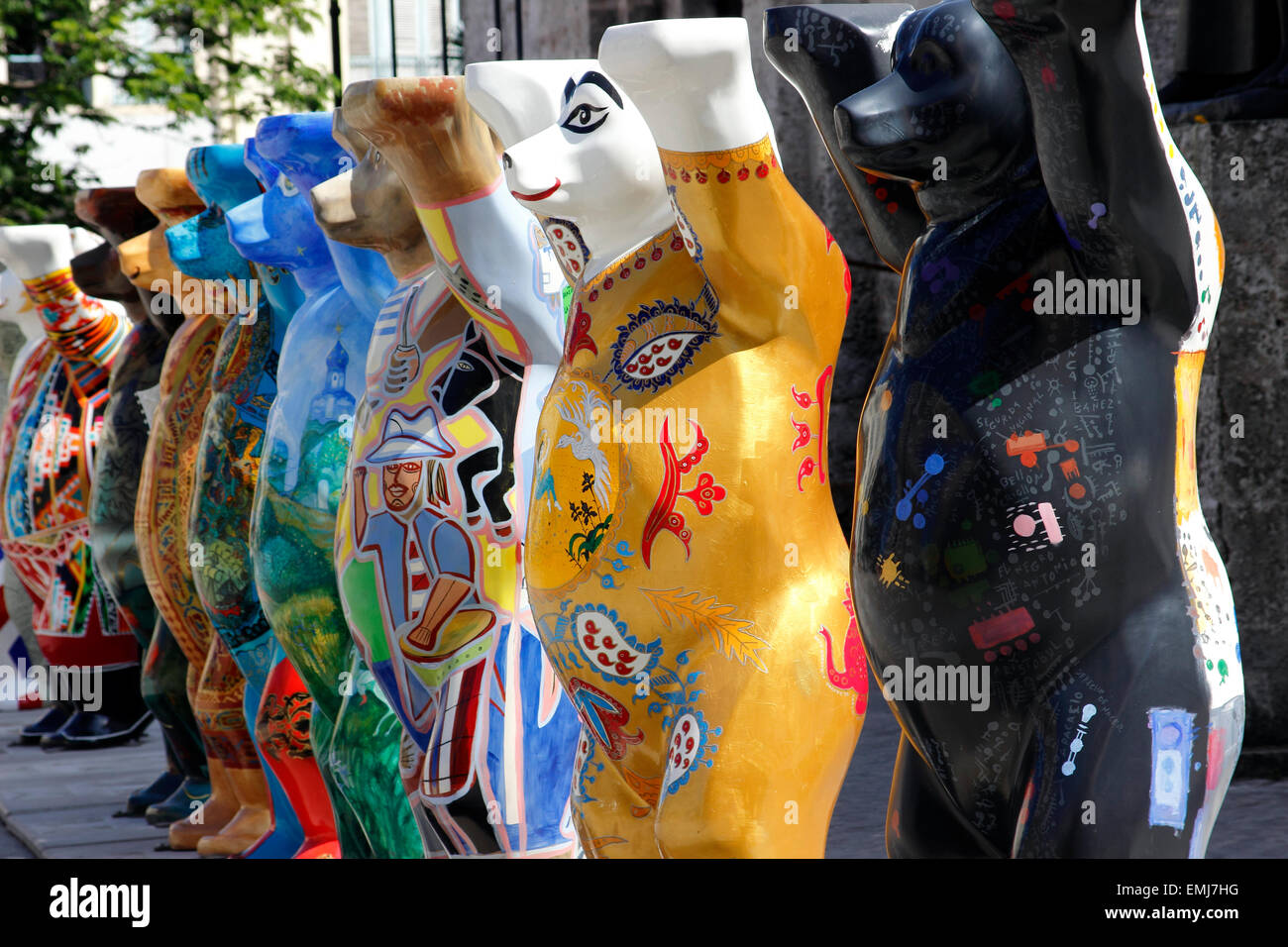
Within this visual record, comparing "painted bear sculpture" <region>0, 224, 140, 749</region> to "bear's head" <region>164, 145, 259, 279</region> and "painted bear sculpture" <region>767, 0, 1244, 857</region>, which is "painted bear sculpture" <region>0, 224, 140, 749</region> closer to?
"bear's head" <region>164, 145, 259, 279</region>

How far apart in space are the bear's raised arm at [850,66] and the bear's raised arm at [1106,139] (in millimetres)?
398

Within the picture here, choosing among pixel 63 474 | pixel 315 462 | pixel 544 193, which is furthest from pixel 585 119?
pixel 63 474

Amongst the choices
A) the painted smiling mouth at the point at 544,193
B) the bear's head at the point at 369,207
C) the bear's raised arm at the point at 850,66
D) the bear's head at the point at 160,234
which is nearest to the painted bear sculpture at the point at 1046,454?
the bear's raised arm at the point at 850,66

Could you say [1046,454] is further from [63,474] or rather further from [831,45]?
[63,474]

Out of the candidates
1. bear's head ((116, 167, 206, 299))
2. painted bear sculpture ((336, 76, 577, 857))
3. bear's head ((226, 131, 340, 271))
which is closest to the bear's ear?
painted bear sculpture ((336, 76, 577, 857))

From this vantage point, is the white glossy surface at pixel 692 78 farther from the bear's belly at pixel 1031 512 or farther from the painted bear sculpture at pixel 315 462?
the painted bear sculpture at pixel 315 462

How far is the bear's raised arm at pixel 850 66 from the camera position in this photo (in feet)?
7.55

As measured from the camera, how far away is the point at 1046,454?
6.36 ft

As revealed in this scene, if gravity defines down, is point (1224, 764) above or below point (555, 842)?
above

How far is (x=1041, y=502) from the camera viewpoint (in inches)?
76.4

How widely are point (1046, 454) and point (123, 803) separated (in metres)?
4.21
